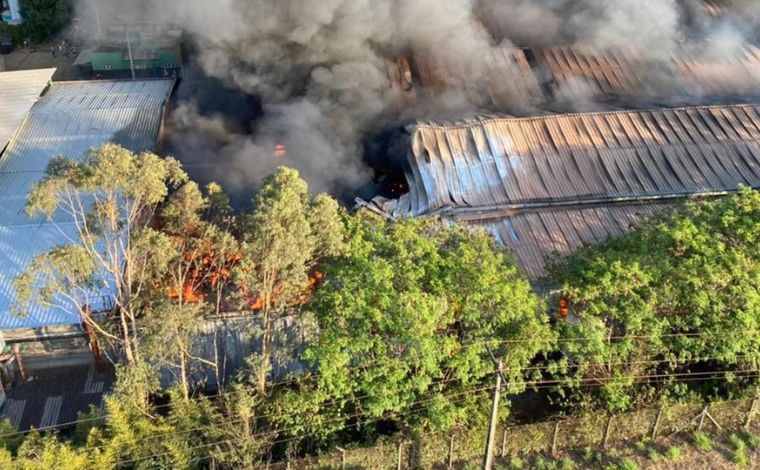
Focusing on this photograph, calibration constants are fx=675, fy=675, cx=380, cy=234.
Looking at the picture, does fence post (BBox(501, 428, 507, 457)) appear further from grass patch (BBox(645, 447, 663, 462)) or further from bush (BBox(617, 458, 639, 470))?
grass patch (BBox(645, 447, 663, 462))

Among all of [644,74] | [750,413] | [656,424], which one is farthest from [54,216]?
[644,74]

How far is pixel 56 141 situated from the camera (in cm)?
2097

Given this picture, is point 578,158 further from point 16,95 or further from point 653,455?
point 16,95

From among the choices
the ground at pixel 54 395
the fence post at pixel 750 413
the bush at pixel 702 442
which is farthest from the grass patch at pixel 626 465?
the ground at pixel 54 395

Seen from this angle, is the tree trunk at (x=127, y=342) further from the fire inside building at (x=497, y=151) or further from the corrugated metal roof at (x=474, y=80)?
the corrugated metal roof at (x=474, y=80)

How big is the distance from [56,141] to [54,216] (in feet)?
15.5

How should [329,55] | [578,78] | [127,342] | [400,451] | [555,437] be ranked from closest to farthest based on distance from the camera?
[127,342], [400,451], [555,437], [329,55], [578,78]

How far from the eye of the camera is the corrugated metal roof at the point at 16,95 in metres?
20.8

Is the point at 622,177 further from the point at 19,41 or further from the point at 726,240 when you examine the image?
the point at 19,41

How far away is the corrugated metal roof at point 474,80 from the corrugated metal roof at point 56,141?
316 inches

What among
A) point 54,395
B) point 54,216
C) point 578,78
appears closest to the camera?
point 54,395

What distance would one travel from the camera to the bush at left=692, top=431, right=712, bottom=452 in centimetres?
1352

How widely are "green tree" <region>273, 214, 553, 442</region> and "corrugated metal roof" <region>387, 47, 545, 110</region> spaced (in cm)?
985

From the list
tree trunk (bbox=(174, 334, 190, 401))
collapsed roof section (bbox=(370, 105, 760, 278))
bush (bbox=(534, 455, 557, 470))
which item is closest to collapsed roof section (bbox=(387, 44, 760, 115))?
collapsed roof section (bbox=(370, 105, 760, 278))
